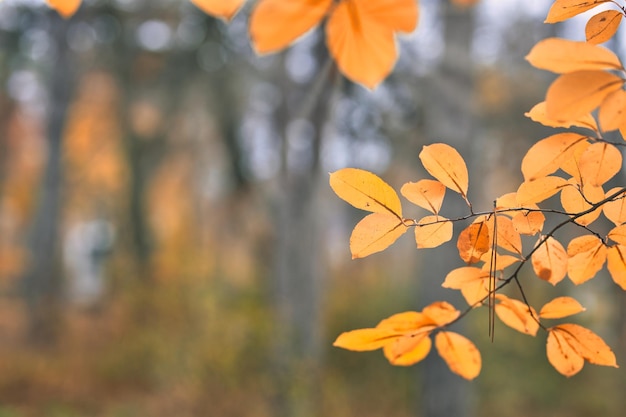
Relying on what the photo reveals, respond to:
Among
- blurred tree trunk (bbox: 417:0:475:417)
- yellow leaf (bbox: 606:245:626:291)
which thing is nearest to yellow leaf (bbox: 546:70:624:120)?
yellow leaf (bbox: 606:245:626:291)

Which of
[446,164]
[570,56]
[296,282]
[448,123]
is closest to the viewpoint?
[570,56]

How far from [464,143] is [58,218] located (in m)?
6.48

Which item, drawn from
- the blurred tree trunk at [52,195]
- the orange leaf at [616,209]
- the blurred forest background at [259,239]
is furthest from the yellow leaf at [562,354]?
the blurred tree trunk at [52,195]

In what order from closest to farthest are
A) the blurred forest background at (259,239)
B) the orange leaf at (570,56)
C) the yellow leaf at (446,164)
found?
the orange leaf at (570,56)
the yellow leaf at (446,164)
the blurred forest background at (259,239)

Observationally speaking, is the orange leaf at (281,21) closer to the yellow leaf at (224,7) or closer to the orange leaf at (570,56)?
the yellow leaf at (224,7)

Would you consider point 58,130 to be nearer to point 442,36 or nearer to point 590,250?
point 442,36

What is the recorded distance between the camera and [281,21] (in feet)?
1.72

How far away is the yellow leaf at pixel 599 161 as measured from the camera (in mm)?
460

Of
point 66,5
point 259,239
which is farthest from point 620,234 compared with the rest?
point 259,239

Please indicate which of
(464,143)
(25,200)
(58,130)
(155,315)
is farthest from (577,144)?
(25,200)

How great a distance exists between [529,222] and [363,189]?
0.50 feet

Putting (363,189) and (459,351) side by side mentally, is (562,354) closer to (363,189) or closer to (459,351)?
(459,351)

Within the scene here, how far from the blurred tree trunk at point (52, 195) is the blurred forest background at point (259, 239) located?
26 millimetres

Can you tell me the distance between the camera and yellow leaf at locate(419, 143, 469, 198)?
0.48 m
